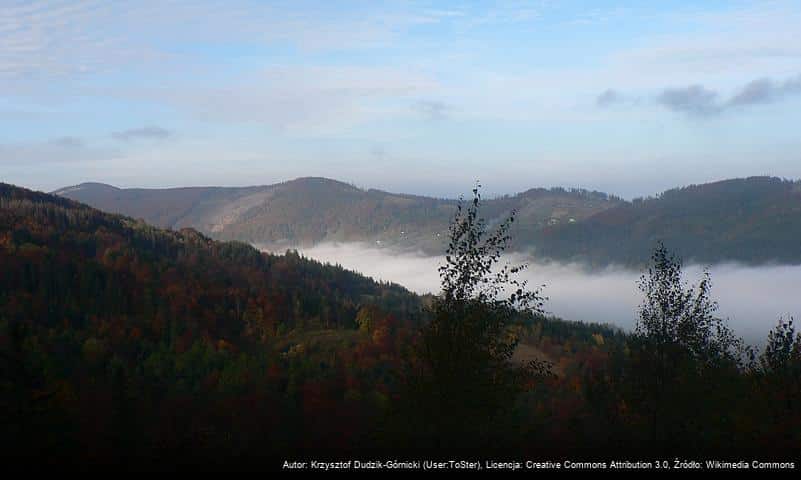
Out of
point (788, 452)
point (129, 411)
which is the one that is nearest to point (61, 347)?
point (129, 411)

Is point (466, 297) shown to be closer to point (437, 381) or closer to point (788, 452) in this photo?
point (437, 381)

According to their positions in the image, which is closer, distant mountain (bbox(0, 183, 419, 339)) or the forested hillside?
the forested hillside

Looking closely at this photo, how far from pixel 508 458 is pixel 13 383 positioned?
2013cm

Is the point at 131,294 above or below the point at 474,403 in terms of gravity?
below

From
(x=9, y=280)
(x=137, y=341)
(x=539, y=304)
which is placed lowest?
(x=137, y=341)

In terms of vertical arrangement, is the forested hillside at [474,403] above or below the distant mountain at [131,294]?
above

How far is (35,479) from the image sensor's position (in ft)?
50.8

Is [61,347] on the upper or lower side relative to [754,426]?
lower

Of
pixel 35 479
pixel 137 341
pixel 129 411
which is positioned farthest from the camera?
pixel 137 341

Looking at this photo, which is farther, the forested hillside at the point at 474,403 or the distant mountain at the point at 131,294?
the distant mountain at the point at 131,294

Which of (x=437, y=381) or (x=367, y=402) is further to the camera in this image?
A: (x=367, y=402)

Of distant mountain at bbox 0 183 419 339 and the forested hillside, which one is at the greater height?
the forested hillside

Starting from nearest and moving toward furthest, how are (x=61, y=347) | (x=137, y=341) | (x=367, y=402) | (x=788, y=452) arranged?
1. (x=788, y=452)
2. (x=367, y=402)
3. (x=61, y=347)
4. (x=137, y=341)

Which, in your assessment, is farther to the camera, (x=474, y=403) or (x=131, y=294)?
(x=131, y=294)
